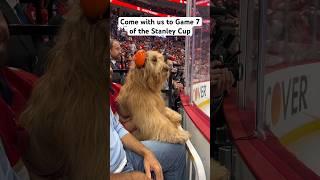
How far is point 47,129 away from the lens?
1.24 metres

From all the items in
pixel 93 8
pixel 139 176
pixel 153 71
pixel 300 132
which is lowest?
pixel 139 176

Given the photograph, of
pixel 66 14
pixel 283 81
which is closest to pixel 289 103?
pixel 283 81

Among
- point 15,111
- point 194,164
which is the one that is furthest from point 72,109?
point 194,164

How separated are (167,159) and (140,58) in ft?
0.92

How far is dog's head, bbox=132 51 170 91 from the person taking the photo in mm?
1140

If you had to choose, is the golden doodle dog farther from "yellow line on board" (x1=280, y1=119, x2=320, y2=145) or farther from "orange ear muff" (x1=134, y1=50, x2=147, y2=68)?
"yellow line on board" (x1=280, y1=119, x2=320, y2=145)

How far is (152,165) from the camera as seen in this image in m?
1.17

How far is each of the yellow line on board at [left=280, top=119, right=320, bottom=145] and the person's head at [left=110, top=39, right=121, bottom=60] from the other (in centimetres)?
50

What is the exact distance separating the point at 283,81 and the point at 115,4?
49 cm

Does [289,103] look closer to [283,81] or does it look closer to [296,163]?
[283,81]

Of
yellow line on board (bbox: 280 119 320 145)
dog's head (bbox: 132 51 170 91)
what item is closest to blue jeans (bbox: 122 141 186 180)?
dog's head (bbox: 132 51 170 91)

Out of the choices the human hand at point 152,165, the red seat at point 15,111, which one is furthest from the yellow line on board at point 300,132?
the red seat at point 15,111

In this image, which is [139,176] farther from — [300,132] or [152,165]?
[300,132]

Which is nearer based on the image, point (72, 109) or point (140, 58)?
point (140, 58)
